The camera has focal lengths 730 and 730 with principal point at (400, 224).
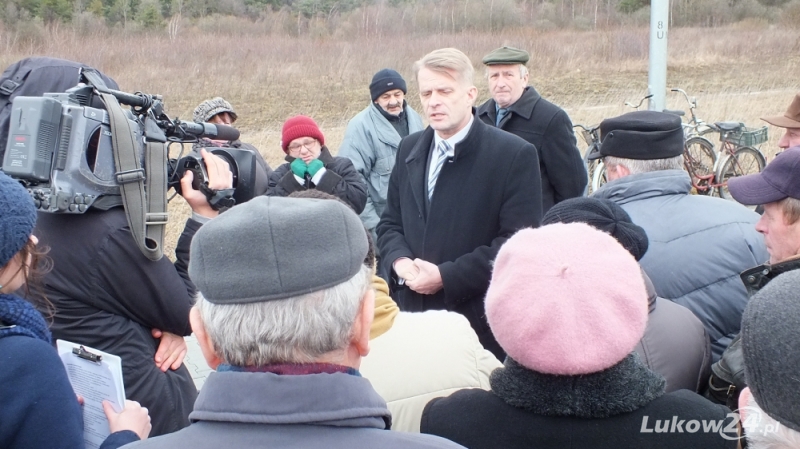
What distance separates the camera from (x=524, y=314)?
1424 millimetres

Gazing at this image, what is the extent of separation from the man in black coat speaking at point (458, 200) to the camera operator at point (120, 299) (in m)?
1.05

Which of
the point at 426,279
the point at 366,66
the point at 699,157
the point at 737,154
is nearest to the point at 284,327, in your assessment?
the point at 426,279

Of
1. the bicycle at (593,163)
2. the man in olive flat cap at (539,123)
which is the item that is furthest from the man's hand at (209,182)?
the bicycle at (593,163)

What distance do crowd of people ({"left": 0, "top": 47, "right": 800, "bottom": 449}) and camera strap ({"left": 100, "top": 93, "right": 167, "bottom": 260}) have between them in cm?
6

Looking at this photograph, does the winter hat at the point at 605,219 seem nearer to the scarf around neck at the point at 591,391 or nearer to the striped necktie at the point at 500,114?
the scarf around neck at the point at 591,391

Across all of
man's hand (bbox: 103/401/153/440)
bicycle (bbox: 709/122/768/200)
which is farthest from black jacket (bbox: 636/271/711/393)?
bicycle (bbox: 709/122/768/200)

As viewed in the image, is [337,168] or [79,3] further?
[79,3]

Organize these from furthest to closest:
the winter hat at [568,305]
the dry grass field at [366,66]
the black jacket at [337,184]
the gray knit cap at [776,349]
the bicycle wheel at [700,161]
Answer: the dry grass field at [366,66]
the bicycle wheel at [700,161]
the black jacket at [337,184]
the winter hat at [568,305]
the gray knit cap at [776,349]

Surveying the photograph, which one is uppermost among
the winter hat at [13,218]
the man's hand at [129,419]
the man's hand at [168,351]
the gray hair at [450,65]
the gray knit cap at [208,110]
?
the gray hair at [450,65]

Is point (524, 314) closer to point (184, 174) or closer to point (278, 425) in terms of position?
point (278, 425)

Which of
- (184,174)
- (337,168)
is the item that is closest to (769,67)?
(337,168)

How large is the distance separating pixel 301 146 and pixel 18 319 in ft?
10.2

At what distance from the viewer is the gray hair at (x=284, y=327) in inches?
46.8

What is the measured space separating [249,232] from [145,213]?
2.91 ft
